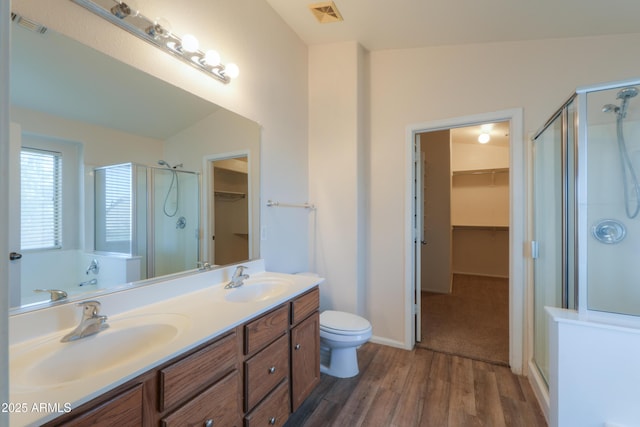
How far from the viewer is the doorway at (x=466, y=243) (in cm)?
290

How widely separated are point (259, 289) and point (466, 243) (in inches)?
196

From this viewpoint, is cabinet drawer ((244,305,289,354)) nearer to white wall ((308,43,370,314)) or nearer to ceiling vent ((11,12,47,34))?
white wall ((308,43,370,314))

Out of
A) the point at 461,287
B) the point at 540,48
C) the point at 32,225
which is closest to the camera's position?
the point at 32,225

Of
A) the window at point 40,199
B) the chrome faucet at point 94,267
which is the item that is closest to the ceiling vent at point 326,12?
the window at point 40,199

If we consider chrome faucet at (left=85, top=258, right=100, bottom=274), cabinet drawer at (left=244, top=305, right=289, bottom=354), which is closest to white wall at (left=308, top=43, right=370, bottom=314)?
cabinet drawer at (left=244, top=305, right=289, bottom=354)

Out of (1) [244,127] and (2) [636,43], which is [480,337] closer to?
(2) [636,43]

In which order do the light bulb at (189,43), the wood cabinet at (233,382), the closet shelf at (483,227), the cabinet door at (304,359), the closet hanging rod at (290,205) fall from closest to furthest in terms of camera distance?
the wood cabinet at (233,382) → the light bulb at (189,43) → the cabinet door at (304,359) → the closet hanging rod at (290,205) → the closet shelf at (483,227)

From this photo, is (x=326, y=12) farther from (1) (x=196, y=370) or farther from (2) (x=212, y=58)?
(1) (x=196, y=370)

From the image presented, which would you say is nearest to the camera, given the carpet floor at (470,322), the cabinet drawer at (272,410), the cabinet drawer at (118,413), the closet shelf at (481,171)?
the cabinet drawer at (118,413)

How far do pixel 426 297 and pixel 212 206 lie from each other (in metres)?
3.53

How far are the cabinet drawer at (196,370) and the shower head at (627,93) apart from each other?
242 centimetres

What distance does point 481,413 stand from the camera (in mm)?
1787

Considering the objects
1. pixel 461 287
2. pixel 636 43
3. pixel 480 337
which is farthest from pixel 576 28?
pixel 461 287

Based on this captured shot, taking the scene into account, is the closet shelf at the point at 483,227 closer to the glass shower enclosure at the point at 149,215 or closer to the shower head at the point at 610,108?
the shower head at the point at 610,108
